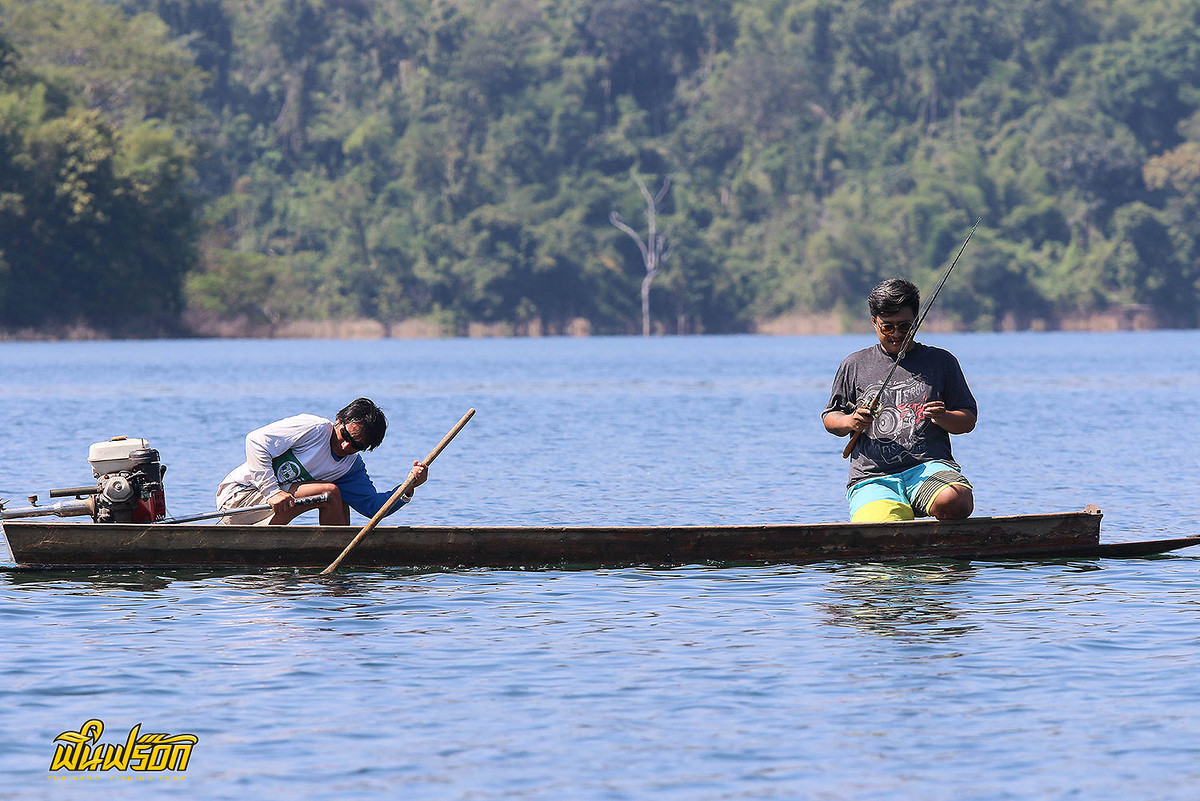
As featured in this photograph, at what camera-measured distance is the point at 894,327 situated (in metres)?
11.1

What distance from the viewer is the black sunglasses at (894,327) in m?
11.1

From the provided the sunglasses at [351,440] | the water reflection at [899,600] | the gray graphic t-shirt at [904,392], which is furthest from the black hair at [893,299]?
the sunglasses at [351,440]

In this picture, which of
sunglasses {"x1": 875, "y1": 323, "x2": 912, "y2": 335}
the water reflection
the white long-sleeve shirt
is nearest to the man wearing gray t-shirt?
sunglasses {"x1": 875, "y1": 323, "x2": 912, "y2": 335}

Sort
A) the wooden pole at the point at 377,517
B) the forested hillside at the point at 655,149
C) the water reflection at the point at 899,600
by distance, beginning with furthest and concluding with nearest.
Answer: the forested hillside at the point at 655,149, the wooden pole at the point at 377,517, the water reflection at the point at 899,600

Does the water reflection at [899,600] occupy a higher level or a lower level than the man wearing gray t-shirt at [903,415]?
lower

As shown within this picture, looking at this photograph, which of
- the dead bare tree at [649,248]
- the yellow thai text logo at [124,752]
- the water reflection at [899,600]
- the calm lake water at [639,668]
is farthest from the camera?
the dead bare tree at [649,248]

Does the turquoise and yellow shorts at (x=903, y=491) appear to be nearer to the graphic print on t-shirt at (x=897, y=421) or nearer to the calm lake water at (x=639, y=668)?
the graphic print on t-shirt at (x=897, y=421)

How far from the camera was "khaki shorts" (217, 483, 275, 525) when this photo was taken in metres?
12.5

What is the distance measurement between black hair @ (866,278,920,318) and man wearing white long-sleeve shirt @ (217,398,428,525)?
2.96 meters

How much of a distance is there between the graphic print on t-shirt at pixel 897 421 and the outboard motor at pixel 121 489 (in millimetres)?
4592

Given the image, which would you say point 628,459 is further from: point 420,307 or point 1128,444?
point 420,307

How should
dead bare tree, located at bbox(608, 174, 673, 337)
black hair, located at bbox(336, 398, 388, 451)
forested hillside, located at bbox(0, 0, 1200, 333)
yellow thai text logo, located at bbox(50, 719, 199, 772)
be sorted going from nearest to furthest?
yellow thai text logo, located at bbox(50, 719, 199, 772)
black hair, located at bbox(336, 398, 388, 451)
forested hillside, located at bbox(0, 0, 1200, 333)
dead bare tree, located at bbox(608, 174, 673, 337)

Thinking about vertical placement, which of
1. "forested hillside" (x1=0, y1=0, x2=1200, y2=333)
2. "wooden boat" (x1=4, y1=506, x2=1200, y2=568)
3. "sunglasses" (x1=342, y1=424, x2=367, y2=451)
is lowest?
"wooden boat" (x1=4, y1=506, x2=1200, y2=568)

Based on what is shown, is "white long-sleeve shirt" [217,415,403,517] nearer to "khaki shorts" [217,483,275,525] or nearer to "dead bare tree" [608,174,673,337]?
"khaki shorts" [217,483,275,525]
